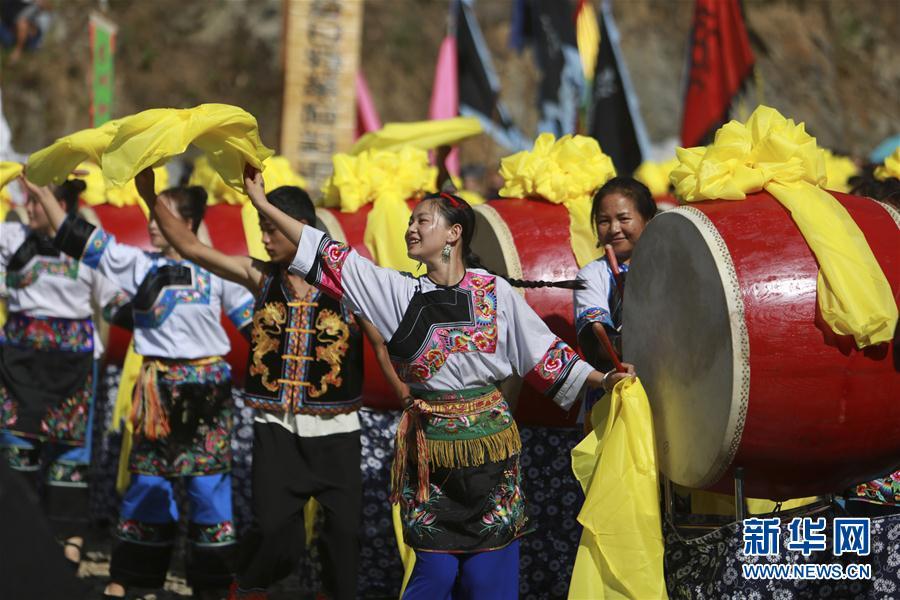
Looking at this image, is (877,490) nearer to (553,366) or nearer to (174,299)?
(553,366)

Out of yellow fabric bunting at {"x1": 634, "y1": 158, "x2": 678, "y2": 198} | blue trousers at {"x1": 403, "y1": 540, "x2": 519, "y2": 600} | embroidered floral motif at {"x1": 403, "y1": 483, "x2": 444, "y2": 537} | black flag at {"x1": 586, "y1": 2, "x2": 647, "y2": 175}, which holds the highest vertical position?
black flag at {"x1": 586, "y1": 2, "x2": 647, "y2": 175}

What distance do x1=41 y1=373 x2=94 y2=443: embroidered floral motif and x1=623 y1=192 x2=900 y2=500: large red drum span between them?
2720 millimetres

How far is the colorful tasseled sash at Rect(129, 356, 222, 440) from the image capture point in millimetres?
4035

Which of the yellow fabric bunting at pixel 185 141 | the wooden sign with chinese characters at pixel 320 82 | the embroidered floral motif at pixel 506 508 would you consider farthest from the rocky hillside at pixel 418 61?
the embroidered floral motif at pixel 506 508

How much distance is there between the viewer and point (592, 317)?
339 centimetres

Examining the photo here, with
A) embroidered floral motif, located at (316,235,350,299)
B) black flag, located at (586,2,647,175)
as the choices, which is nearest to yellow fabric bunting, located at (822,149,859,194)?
black flag, located at (586,2,647,175)

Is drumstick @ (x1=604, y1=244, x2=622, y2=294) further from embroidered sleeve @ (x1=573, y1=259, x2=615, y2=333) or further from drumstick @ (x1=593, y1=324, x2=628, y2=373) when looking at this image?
drumstick @ (x1=593, y1=324, x2=628, y2=373)

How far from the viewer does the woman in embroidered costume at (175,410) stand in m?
4.05

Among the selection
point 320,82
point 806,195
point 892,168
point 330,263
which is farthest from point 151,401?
point 320,82

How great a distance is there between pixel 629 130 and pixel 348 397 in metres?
4.09

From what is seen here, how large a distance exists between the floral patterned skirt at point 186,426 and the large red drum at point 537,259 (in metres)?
1.11

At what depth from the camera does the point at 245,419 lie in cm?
456

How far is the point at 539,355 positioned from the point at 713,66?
4824 mm

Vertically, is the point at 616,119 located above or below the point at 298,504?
above
